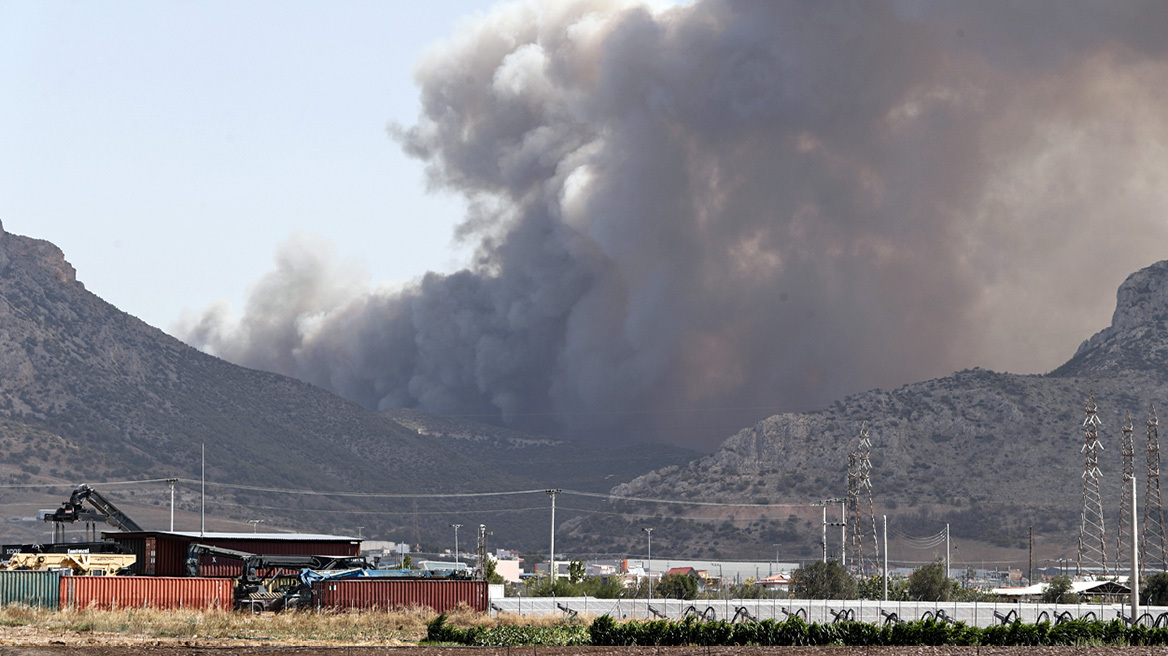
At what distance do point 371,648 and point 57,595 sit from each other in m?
20.5

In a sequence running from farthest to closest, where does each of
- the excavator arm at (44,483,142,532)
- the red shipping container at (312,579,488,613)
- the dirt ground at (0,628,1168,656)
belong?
the excavator arm at (44,483,142,532) < the red shipping container at (312,579,488,613) < the dirt ground at (0,628,1168,656)

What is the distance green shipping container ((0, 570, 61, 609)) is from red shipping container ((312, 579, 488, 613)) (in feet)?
38.8

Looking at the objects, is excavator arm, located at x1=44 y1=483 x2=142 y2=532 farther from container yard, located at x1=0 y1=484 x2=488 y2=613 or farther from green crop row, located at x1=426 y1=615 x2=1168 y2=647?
green crop row, located at x1=426 y1=615 x2=1168 y2=647

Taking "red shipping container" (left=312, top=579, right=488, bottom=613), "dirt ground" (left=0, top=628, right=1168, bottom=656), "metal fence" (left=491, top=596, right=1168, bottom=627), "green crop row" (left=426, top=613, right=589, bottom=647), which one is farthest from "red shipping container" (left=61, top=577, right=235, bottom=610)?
"green crop row" (left=426, top=613, right=589, bottom=647)

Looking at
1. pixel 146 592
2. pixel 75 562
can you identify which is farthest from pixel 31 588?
pixel 75 562

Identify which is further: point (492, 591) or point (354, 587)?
point (492, 591)

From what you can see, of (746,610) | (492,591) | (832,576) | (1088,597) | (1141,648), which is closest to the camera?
(1141,648)

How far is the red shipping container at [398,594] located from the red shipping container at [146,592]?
4.64 metres

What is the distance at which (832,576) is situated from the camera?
115 m

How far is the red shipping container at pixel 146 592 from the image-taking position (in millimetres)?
61531

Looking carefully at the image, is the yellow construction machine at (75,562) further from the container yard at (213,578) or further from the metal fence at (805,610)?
the metal fence at (805,610)

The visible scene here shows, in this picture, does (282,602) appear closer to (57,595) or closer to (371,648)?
(57,595)

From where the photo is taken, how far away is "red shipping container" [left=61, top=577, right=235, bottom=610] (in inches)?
2422

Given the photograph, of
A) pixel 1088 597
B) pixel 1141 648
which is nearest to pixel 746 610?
pixel 1141 648
